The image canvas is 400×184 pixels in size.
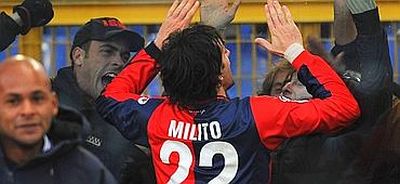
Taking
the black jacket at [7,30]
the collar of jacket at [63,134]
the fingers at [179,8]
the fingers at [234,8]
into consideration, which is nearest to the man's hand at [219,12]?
the fingers at [234,8]

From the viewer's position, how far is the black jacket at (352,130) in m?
3.98

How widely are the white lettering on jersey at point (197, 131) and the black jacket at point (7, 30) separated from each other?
2.59 feet

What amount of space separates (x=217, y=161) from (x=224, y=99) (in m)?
0.23

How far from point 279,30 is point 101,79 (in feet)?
2.40

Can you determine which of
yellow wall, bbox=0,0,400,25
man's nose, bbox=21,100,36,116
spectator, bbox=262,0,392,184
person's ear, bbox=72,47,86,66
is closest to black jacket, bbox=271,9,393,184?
spectator, bbox=262,0,392,184

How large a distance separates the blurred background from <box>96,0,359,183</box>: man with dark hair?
14.5 inches

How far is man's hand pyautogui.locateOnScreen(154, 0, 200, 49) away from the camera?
4.05 m

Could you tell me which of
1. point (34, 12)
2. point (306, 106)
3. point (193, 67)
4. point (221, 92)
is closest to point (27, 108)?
point (193, 67)

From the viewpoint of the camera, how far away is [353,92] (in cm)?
403

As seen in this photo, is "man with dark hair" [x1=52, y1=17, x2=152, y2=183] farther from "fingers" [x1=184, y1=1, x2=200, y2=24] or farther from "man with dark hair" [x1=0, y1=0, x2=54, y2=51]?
"fingers" [x1=184, y1=1, x2=200, y2=24]

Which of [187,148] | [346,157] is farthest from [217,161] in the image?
[346,157]

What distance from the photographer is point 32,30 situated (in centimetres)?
429

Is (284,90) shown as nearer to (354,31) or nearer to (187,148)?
(354,31)

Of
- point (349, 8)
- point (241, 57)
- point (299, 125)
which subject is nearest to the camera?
point (299, 125)
